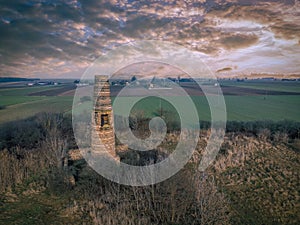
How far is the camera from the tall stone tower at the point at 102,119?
9.94 m

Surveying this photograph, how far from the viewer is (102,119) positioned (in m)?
10.4

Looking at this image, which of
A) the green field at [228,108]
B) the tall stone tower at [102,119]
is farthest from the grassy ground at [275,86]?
the tall stone tower at [102,119]

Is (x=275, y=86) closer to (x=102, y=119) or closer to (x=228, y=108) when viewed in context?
(x=228, y=108)

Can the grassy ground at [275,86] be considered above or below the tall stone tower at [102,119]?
above

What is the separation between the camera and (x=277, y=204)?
966 centimetres

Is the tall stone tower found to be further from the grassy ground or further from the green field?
the grassy ground

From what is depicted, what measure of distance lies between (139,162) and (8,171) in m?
7.69

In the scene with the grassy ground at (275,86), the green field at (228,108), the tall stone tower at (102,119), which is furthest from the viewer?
the grassy ground at (275,86)

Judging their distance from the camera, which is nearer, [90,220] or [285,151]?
[90,220]

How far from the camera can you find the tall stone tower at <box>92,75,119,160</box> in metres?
9.94

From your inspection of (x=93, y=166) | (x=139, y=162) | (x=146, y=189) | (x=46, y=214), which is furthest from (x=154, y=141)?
(x=46, y=214)

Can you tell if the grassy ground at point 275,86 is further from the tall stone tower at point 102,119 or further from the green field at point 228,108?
the tall stone tower at point 102,119

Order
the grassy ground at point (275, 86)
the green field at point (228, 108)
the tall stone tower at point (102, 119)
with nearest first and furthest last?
the tall stone tower at point (102, 119) → the green field at point (228, 108) → the grassy ground at point (275, 86)

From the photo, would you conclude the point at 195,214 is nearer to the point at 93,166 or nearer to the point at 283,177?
the point at 93,166
